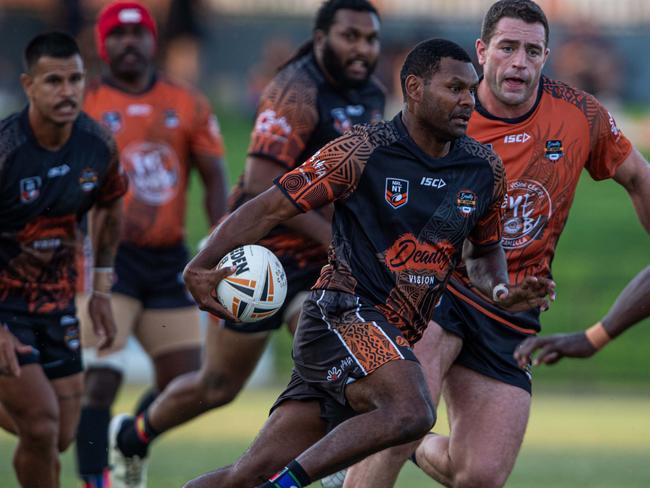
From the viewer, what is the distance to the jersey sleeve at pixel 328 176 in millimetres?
6449

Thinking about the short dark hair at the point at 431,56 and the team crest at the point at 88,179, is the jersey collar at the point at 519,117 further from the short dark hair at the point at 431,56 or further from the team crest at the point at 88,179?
the team crest at the point at 88,179

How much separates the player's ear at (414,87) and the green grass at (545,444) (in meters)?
4.56

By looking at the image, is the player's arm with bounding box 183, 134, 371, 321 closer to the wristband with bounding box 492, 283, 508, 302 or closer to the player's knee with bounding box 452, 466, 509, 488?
the wristband with bounding box 492, 283, 508, 302

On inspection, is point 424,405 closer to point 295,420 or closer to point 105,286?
point 295,420

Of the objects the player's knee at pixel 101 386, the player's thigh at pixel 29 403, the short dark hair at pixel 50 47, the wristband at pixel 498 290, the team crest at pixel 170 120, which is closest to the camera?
the wristband at pixel 498 290

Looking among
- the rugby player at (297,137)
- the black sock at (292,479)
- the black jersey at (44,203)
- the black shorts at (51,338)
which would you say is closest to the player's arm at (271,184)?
the rugby player at (297,137)

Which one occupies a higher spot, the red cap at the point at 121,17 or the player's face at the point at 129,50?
the red cap at the point at 121,17

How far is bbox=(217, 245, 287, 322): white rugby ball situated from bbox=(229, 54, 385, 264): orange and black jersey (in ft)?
6.83

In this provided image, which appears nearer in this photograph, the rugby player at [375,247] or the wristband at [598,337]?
the rugby player at [375,247]

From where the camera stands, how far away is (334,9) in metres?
9.11

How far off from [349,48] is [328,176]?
8.78ft

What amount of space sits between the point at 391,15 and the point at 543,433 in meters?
15.3

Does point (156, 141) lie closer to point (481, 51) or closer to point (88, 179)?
point (88, 179)

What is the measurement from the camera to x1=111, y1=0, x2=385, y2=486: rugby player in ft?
28.8
